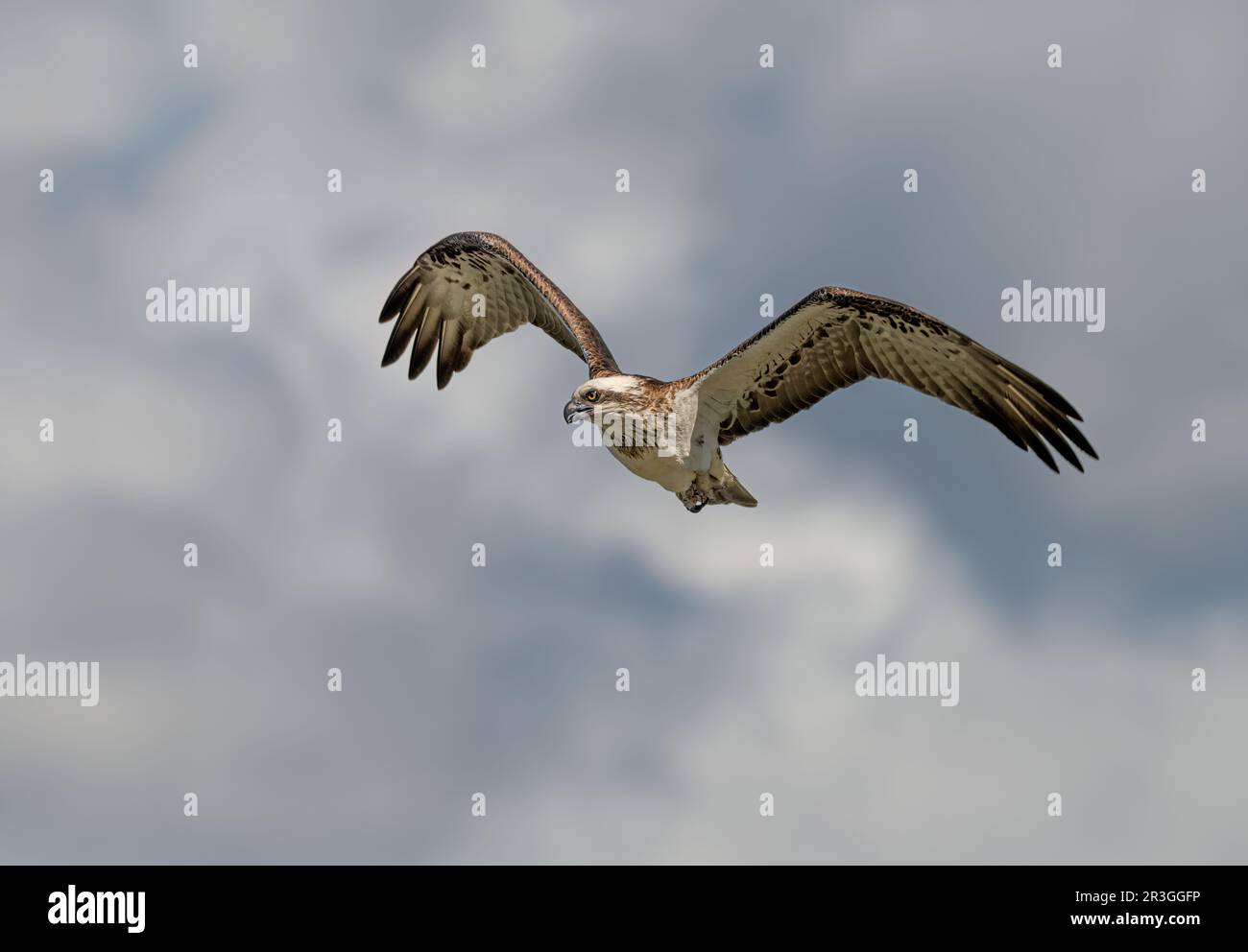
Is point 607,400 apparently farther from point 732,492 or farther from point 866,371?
point 866,371

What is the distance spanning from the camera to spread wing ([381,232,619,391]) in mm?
21109

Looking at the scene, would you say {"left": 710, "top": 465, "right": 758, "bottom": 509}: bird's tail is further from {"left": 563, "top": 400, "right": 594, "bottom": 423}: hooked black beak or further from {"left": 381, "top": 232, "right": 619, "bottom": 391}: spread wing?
{"left": 381, "top": 232, "right": 619, "bottom": 391}: spread wing

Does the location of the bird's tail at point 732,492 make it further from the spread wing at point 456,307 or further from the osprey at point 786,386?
the spread wing at point 456,307

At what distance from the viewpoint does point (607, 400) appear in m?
17.0

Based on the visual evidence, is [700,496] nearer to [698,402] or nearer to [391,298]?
[698,402]

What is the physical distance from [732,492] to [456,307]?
613cm

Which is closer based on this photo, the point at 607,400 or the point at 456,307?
the point at 607,400

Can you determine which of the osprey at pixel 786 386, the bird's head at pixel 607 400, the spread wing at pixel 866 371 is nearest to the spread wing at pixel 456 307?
the osprey at pixel 786 386

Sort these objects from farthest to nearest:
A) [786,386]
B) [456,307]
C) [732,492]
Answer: [456,307] → [732,492] → [786,386]

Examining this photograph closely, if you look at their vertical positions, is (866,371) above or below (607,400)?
above

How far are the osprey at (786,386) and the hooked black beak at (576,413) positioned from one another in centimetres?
1

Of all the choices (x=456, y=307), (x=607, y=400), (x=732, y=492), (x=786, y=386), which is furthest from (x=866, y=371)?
(x=456, y=307)

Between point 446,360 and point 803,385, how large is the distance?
258 inches
